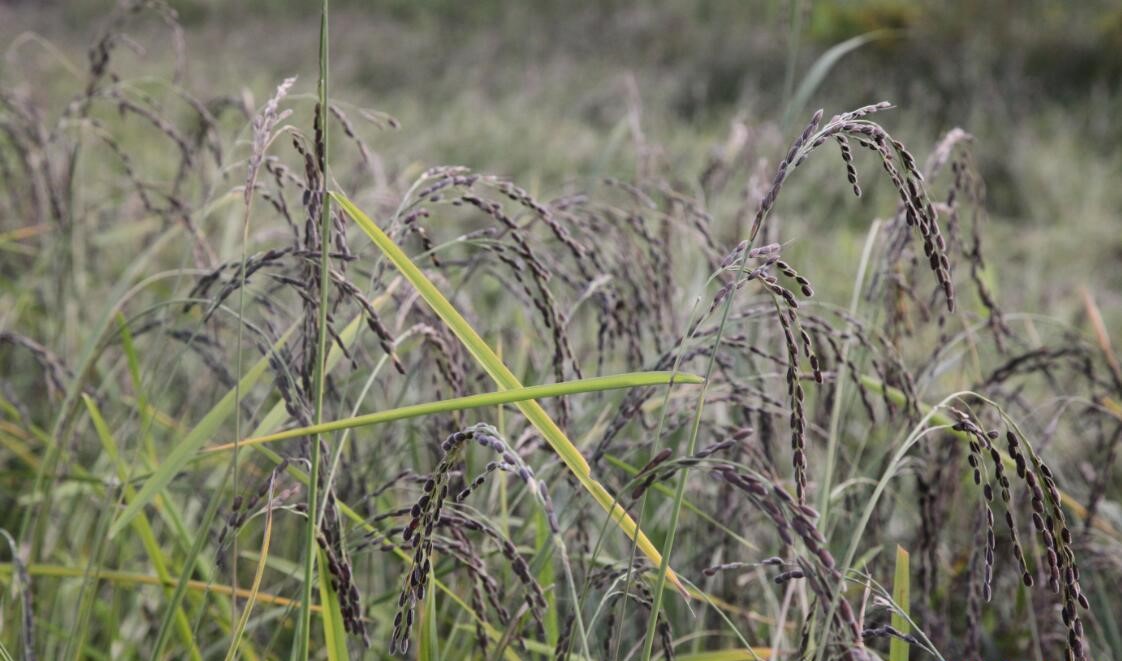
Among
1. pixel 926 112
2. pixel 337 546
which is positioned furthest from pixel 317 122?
pixel 926 112

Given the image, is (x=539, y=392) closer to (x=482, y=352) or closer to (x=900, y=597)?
(x=482, y=352)

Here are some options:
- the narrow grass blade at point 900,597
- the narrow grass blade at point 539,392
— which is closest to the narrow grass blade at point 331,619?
the narrow grass blade at point 539,392

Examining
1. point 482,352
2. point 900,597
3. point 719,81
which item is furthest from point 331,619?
point 719,81

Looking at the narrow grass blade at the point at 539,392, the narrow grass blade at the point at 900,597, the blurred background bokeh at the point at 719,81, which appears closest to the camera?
the narrow grass blade at the point at 539,392

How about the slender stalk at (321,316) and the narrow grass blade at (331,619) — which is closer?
the slender stalk at (321,316)

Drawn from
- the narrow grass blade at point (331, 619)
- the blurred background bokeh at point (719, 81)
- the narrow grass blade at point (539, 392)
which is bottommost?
the narrow grass blade at point (331, 619)

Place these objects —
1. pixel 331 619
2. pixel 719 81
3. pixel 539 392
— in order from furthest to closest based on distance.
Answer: pixel 719 81 → pixel 331 619 → pixel 539 392

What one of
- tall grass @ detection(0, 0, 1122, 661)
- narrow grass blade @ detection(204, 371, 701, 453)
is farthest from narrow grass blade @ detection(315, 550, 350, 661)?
narrow grass blade @ detection(204, 371, 701, 453)

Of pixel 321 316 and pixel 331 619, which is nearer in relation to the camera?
pixel 321 316

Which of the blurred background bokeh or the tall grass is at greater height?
the blurred background bokeh

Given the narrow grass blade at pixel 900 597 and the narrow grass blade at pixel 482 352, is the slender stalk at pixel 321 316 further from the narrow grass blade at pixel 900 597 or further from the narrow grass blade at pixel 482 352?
the narrow grass blade at pixel 900 597

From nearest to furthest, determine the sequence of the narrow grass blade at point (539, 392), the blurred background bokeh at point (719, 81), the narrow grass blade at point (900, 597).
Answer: the narrow grass blade at point (539, 392), the narrow grass blade at point (900, 597), the blurred background bokeh at point (719, 81)

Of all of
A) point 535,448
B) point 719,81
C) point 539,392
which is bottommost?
point 535,448

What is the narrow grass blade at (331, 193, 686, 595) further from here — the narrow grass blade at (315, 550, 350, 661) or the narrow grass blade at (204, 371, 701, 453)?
the narrow grass blade at (315, 550, 350, 661)
